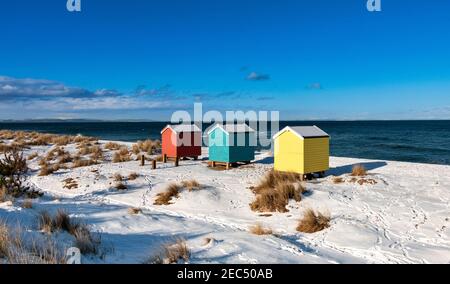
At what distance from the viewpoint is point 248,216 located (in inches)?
462

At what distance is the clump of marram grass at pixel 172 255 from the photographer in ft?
21.0

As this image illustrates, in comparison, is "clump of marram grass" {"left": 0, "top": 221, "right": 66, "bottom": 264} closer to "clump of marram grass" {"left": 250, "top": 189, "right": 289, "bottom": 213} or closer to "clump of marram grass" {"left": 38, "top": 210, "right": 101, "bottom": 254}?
"clump of marram grass" {"left": 38, "top": 210, "right": 101, "bottom": 254}

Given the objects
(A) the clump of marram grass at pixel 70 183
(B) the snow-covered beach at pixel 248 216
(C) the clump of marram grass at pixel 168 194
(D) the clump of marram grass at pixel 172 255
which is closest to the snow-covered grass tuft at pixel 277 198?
(B) the snow-covered beach at pixel 248 216

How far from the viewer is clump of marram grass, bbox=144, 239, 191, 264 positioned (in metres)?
6.39

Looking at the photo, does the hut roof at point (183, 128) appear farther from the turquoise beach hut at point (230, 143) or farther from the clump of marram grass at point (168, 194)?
the clump of marram grass at point (168, 194)

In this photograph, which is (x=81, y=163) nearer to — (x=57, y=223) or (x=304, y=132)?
(x=304, y=132)

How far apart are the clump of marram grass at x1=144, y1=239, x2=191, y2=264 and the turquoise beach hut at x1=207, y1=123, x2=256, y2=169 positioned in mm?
12758

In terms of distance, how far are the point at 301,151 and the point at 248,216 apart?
17.1 feet

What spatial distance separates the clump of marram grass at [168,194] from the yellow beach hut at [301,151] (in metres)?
4.85

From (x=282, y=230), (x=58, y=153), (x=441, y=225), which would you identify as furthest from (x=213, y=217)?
(x=58, y=153)
